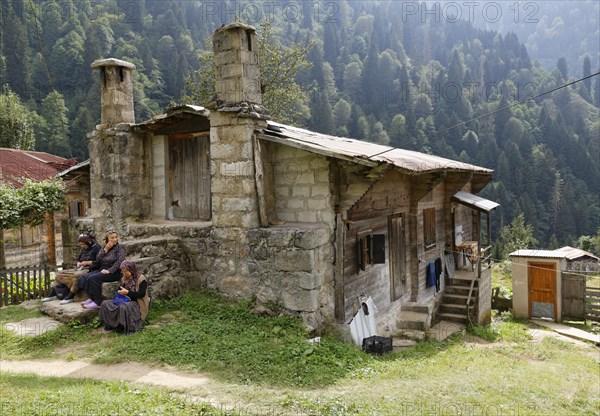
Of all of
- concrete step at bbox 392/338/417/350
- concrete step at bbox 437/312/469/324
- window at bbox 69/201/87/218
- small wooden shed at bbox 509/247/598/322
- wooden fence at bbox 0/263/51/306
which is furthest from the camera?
window at bbox 69/201/87/218

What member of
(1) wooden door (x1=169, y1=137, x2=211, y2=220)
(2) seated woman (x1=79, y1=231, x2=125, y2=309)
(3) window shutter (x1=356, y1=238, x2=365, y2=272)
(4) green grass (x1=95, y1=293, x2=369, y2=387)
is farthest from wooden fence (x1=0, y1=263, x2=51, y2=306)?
(3) window shutter (x1=356, y1=238, x2=365, y2=272)

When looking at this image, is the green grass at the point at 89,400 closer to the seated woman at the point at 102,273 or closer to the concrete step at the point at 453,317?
the seated woman at the point at 102,273

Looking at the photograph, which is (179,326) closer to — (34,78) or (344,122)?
(34,78)

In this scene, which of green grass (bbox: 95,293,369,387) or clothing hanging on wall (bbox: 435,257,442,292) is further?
clothing hanging on wall (bbox: 435,257,442,292)

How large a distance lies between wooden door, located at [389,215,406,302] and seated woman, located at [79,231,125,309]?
20.0 ft

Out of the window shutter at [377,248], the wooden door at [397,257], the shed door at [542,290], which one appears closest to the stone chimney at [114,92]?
the window shutter at [377,248]

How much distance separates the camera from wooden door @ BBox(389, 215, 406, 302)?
1115cm

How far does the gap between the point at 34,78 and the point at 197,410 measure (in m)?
59.7

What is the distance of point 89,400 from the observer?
4.81m

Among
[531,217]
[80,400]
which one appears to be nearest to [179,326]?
[80,400]

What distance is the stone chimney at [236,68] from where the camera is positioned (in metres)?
8.47

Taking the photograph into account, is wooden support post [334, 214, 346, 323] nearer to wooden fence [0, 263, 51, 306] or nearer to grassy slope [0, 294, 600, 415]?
grassy slope [0, 294, 600, 415]

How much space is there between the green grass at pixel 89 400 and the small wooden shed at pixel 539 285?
15.3 meters

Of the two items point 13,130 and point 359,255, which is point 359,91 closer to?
point 13,130
